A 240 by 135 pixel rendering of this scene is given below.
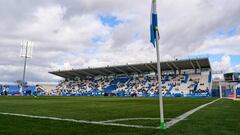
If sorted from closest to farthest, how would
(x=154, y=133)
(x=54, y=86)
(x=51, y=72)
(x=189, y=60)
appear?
(x=154, y=133)
(x=189, y=60)
(x=51, y=72)
(x=54, y=86)

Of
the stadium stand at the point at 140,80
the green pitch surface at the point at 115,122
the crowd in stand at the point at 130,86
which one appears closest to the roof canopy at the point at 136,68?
the stadium stand at the point at 140,80

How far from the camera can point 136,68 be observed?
69.9 metres

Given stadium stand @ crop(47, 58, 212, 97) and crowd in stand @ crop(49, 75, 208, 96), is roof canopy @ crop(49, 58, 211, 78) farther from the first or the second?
crowd in stand @ crop(49, 75, 208, 96)

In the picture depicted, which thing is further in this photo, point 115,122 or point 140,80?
point 140,80

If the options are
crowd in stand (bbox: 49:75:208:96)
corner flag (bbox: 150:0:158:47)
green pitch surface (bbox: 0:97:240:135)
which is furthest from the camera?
crowd in stand (bbox: 49:75:208:96)

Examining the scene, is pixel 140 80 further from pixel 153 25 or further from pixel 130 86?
pixel 153 25

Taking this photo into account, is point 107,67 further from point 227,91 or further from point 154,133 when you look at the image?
point 154,133

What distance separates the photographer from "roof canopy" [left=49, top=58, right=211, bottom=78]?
2403 inches

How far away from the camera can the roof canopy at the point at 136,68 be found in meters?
61.0

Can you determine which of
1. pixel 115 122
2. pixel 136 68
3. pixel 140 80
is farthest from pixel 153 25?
pixel 140 80

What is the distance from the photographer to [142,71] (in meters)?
72.4

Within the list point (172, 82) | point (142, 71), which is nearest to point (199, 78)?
point (172, 82)

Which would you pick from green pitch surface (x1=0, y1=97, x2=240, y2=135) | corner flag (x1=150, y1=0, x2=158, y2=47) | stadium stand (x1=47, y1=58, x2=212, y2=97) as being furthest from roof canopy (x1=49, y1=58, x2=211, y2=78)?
corner flag (x1=150, y1=0, x2=158, y2=47)

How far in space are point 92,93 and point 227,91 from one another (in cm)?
3461
